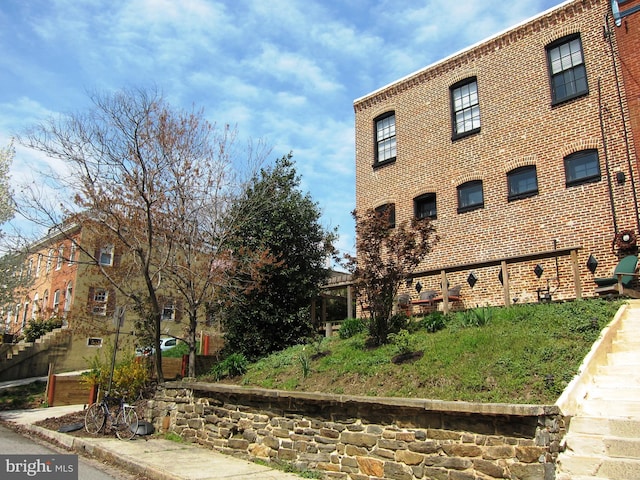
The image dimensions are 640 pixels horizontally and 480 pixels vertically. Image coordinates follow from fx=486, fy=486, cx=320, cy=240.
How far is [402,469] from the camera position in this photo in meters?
6.47

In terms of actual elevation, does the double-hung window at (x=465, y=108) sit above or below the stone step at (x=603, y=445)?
above

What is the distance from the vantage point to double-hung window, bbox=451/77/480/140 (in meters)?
15.0

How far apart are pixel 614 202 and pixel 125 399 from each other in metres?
13.2

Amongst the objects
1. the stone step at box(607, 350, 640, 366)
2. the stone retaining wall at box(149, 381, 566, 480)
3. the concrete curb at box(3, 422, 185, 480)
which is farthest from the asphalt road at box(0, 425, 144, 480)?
the stone step at box(607, 350, 640, 366)

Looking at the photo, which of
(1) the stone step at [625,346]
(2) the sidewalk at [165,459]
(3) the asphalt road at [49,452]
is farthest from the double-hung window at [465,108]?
(3) the asphalt road at [49,452]

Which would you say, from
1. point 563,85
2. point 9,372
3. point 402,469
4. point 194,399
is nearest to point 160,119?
point 194,399

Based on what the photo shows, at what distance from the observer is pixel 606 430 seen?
18.4 ft

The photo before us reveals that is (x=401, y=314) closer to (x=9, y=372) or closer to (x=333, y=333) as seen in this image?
(x=333, y=333)

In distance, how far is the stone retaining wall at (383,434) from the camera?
5656 millimetres

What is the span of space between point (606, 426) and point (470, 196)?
9.66 m

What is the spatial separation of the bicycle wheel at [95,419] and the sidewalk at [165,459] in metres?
0.38

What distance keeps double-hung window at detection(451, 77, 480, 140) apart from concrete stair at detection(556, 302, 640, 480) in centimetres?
963

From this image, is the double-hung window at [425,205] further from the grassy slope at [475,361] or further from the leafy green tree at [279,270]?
the grassy slope at [475,361]

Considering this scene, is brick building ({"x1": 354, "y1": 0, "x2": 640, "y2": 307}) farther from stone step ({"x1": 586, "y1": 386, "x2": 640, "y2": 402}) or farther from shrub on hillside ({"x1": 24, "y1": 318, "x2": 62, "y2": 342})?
shrub on hillside ({"x1": 24, "y1": 318, "x2": 62, "y2": 342})
